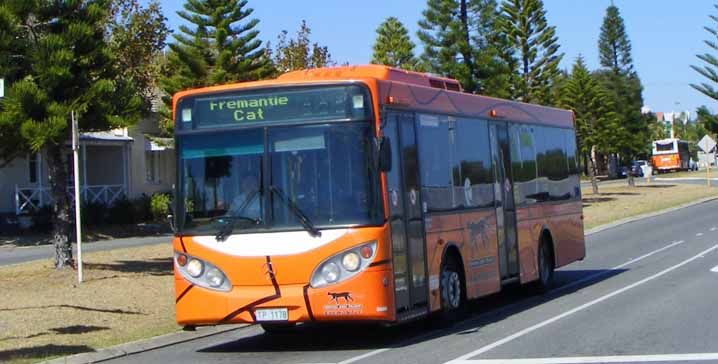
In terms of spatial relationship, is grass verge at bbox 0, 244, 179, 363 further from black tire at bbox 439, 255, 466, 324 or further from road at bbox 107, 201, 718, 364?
black tire at bbox 439, 255, 466, 324

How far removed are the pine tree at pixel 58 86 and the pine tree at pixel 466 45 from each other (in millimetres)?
24308

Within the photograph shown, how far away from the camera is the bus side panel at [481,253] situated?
13.9 metres

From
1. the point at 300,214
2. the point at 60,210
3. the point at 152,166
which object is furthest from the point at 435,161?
the point at 152,166

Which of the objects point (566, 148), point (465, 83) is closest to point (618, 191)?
point (465, 83)

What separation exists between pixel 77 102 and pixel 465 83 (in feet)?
84.7

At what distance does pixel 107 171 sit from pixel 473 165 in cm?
3284

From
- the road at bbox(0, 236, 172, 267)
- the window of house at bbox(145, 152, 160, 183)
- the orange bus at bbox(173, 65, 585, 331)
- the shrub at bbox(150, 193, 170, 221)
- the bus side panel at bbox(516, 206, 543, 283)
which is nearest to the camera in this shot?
the orange bus at bbox(173, 65, 585, 331)

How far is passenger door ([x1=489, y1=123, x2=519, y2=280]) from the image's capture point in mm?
15269

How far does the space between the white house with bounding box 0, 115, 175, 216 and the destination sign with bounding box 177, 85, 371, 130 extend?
25.3m

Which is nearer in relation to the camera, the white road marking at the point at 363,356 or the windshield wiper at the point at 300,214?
the white road marking at the point at 363,356

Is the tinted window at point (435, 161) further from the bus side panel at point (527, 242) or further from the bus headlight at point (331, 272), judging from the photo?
the bus side panel at point (527, 242)

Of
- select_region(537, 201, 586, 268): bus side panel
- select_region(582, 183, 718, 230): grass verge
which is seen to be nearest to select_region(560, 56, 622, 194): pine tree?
select_region(582, 183, 718, 230): grass verge

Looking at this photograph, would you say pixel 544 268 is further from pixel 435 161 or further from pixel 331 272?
pixel 331 272

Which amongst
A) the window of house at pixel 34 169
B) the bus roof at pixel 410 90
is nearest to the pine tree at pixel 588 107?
the window of house at pixel 34 169
